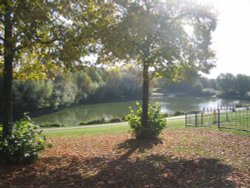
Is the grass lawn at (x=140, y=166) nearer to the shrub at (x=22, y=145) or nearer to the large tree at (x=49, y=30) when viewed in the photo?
the shrub at (x=22, y=145)

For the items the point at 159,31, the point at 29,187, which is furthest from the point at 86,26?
the point at 29,187

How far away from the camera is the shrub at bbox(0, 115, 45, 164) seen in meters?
8.16

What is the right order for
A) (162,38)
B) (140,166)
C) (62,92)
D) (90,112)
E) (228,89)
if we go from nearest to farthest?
(140,166)
(162,38)
(90,112)
(62,92)
(228,89)

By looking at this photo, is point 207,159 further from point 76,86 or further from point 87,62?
point 76,86

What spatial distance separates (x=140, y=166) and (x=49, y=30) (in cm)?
472

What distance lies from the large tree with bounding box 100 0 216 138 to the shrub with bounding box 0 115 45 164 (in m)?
3.39

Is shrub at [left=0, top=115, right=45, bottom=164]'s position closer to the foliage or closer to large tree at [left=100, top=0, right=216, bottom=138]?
large tree at [left=100, top=0, right=216, bottom=138]

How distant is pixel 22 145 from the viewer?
8266 mm

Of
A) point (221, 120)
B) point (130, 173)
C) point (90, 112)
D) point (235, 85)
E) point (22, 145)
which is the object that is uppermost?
point (235, 85)

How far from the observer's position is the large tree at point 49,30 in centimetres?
790

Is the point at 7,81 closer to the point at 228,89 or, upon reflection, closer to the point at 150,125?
the point at 150,125

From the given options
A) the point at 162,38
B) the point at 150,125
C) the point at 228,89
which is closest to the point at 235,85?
the point at 228,89

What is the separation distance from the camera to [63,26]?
29.7ft

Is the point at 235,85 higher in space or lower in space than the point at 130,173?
higher
